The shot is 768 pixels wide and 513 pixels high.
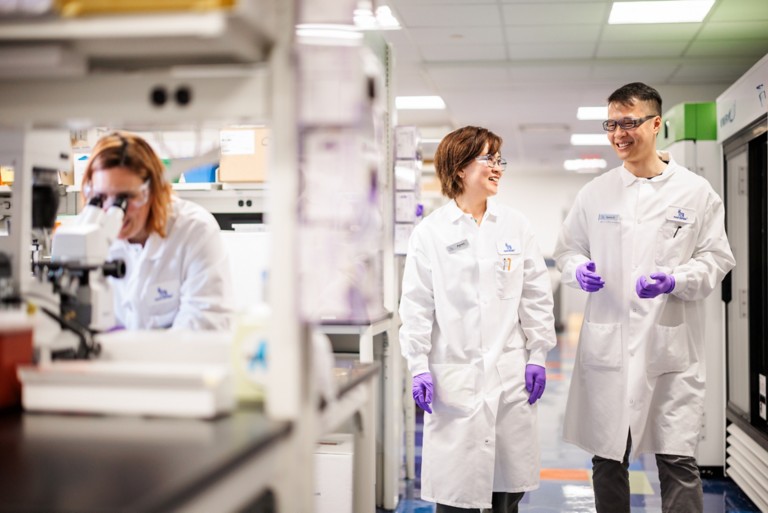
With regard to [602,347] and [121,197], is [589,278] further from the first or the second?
[121,197]

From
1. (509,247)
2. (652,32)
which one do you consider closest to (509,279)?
(509,247)

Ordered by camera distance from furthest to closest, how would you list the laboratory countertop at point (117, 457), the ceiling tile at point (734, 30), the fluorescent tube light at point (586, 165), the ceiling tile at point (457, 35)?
1. the fluorescent tube light at point (586, 165)
2. the ceiling tile at point (457, 35)
3. the ceiling tile at point (734, 30)
4. the laboratory countertop at point (117, 457)

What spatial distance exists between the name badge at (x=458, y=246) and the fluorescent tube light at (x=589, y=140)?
838 centimetres

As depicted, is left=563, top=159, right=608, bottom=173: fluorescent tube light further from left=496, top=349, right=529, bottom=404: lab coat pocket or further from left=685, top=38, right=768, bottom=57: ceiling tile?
left=496, top=349, right=529, bottom=404: lab coat pocket

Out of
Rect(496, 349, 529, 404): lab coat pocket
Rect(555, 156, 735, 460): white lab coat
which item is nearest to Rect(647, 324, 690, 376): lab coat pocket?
Rect(555, 156, 735, 460): white lab coat

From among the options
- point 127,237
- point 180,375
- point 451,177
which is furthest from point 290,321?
point 451,177

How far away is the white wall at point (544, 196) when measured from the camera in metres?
15.4

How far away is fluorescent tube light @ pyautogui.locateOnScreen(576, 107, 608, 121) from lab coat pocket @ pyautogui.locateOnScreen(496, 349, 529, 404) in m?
6.68

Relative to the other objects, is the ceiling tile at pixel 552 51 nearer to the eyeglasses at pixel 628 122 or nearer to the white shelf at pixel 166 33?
the eyeglasses at pixel 628 122

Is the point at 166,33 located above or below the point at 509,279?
above

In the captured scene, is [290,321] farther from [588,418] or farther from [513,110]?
[513,110]

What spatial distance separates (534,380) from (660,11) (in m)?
3.85

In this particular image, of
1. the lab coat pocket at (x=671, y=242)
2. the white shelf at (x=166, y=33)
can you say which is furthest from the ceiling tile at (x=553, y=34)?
the white shelf at (x=166, y=33)

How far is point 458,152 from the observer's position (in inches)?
114
